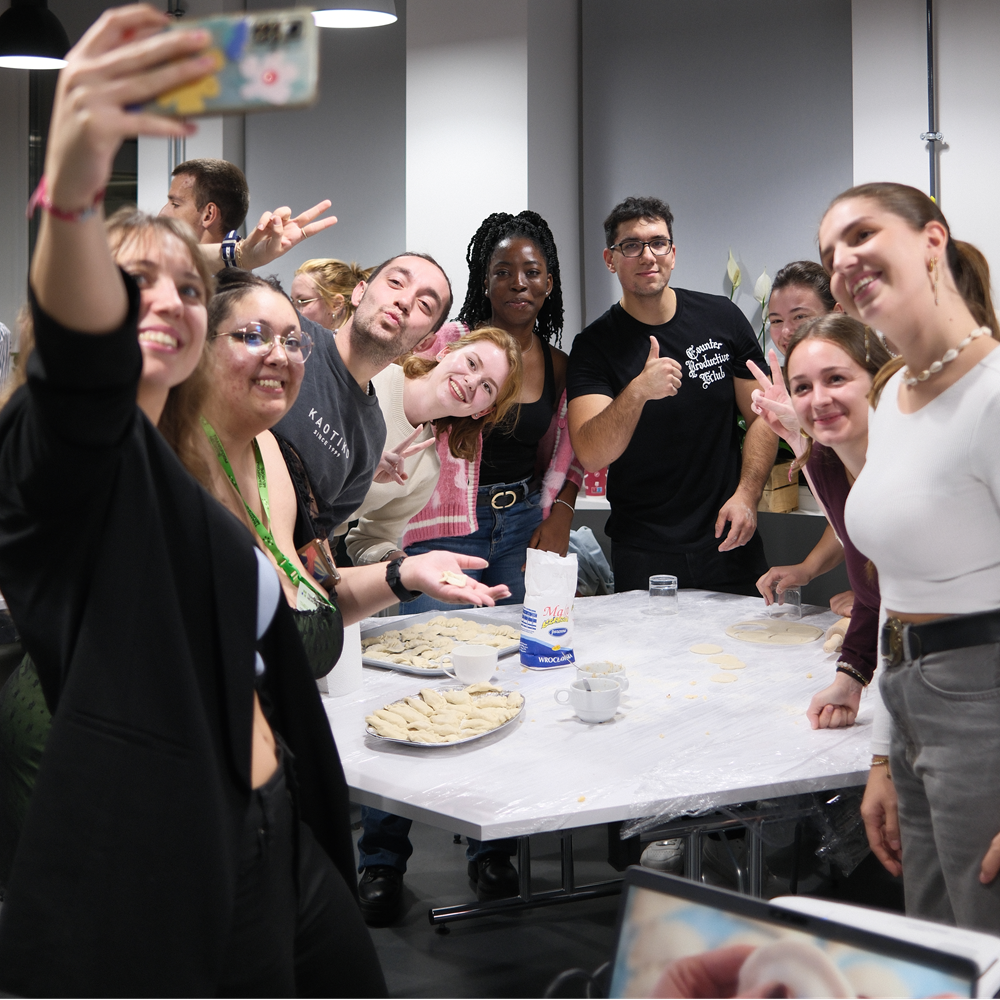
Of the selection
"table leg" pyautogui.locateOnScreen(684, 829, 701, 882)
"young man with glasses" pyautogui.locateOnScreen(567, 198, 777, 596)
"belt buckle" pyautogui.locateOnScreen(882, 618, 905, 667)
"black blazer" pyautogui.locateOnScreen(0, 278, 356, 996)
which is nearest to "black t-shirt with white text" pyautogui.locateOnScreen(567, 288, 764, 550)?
"young man with glasses" pyautogui.locateOnScreen(567, 198, 777, 596)

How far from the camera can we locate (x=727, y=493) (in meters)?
3.17

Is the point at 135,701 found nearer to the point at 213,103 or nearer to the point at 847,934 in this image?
the point at 213,103

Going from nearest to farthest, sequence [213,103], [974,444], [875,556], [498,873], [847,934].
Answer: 1. [213,103]
2. [847,934]
3. [974,444]
4. [875,556]
5. [498,873]

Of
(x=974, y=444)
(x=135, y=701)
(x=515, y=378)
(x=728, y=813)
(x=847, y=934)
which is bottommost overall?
(x=728, y=813)

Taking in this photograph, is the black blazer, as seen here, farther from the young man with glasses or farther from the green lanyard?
the young man with glasses

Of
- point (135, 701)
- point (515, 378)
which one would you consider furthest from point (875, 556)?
point (515, 378)

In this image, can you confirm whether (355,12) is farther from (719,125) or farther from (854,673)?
(719,125)

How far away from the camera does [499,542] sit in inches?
117

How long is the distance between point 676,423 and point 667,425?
0.09 ft

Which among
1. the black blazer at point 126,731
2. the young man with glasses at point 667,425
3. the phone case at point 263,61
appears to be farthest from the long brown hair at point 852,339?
the phone case at point 263,61

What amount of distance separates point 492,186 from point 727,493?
77.8 inches

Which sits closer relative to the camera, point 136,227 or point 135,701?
point 135,701

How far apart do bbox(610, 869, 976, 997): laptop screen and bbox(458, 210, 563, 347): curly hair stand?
2650 millimetres

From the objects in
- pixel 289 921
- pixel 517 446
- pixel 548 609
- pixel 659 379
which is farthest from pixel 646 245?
pixel 289 921
